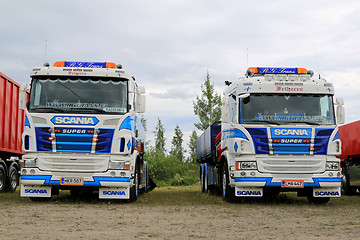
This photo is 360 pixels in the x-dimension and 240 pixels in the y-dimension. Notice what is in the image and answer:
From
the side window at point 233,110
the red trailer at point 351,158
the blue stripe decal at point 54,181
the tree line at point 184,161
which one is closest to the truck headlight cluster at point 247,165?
the side window at point 233,110

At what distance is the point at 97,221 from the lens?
929 cm

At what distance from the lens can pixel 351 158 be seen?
18.3 m

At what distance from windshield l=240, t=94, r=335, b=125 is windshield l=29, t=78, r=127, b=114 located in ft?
10.6

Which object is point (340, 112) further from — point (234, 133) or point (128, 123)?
point (128, 123)

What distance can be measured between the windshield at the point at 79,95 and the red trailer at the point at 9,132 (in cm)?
465

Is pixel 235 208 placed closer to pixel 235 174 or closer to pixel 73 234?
pixel 235 174

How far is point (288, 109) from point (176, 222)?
4955 millimetres

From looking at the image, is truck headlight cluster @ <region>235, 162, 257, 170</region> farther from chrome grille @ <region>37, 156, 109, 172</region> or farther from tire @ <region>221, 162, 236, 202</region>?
chrome grille @ <region>37, 156, 109, 172</region>

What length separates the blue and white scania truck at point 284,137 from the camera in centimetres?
1242

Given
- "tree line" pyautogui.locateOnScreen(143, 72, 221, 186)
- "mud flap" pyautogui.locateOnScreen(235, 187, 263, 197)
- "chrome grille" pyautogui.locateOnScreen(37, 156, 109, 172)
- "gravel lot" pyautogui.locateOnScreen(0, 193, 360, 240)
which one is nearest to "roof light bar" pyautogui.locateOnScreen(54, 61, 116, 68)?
"chrome grille" pyautogui.locateOnScreen(37, 156, 109, 172)

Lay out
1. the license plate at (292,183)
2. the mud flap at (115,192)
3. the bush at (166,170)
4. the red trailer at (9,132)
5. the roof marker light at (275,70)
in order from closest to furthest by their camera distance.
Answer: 1. the license plate at (292,183)
2. the mud flap at (115,192)
3. the roof marker light at (275,70)
4. the red trailer at (9,132)
5. the bush at (166,170)

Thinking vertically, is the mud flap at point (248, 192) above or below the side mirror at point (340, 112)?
below

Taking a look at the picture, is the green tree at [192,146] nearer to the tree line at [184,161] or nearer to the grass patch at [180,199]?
the tree line at [184,161]

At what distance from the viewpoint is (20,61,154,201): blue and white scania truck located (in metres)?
12.4
